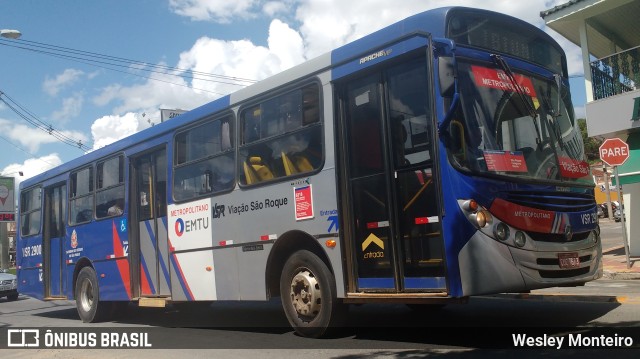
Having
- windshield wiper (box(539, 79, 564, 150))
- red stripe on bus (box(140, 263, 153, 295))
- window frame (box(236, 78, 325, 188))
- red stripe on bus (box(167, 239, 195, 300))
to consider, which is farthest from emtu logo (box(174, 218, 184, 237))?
windshield wiper (box(539, 79, 564, 150))

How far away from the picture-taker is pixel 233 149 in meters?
8.29

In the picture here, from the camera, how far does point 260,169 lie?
788 centimetres

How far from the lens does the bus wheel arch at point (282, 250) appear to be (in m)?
7.18

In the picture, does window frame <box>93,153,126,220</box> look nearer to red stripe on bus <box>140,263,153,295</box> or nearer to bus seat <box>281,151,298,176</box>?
red stripe on bus <box>140,263,153,295</box>

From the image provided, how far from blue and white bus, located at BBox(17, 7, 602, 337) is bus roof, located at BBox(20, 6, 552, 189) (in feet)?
0.07

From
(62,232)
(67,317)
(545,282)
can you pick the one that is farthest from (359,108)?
(67,317)

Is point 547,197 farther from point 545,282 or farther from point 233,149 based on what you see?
point 233,149

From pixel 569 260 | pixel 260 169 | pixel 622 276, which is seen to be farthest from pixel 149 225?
pixel 622 276

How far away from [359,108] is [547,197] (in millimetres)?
2248

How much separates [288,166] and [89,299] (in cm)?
655

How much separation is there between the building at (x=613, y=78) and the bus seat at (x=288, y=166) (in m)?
12.3

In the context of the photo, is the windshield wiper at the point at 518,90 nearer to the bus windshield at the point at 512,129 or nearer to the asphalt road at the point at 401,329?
the bus windshield at the point at 512,129

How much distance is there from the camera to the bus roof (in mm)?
5996

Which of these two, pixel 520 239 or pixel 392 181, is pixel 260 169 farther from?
pixel 520 239
